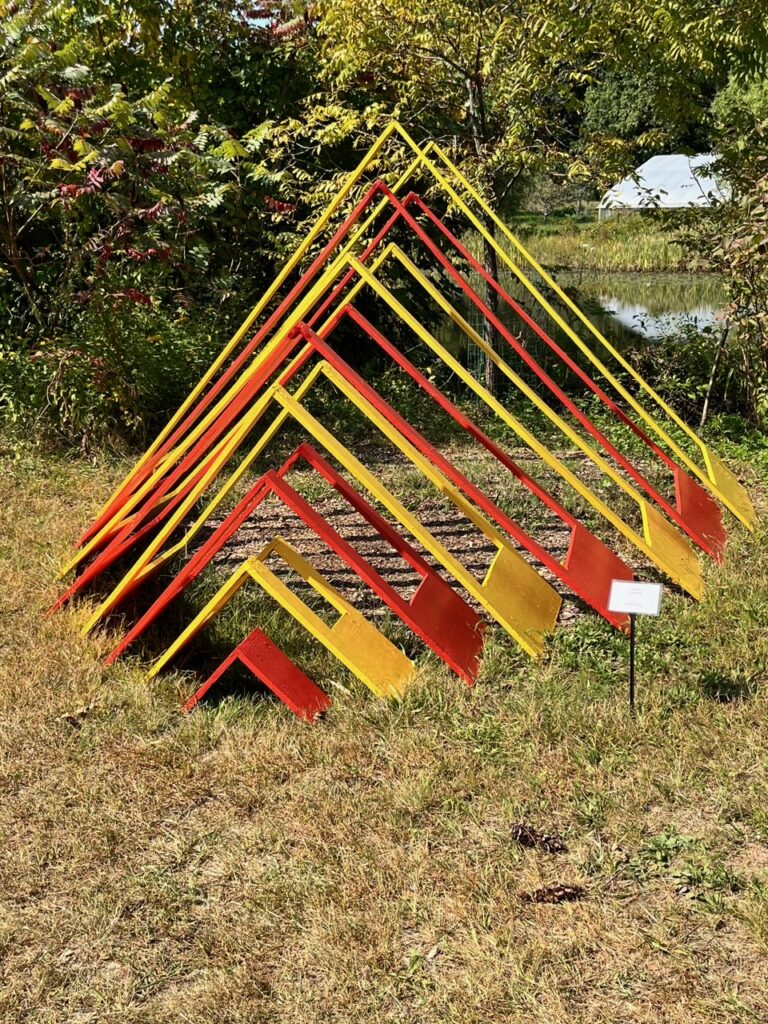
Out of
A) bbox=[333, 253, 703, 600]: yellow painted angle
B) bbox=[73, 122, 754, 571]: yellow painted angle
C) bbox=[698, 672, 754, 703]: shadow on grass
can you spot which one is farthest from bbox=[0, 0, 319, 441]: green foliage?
bbox=[698, 672, 754, 703]: shadow on grass

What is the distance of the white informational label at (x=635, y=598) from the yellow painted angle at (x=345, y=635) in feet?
2.88

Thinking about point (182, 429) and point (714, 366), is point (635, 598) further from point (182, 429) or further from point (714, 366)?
point (714, 366)

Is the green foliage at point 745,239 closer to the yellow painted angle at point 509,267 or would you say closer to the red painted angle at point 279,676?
the yellow painted angle at point 509,267

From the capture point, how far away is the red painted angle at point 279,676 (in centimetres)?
367

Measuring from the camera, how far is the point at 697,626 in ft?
14.1

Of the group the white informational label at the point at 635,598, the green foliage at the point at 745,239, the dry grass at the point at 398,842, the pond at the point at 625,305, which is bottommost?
the dry grass at the point at 398,842

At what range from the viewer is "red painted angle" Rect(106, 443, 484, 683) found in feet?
12.2

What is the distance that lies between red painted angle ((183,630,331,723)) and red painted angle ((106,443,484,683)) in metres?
0.35

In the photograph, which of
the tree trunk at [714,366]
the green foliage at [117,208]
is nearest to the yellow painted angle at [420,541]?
the green foliage at [117,208]

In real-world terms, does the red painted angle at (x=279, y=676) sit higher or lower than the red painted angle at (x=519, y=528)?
lower

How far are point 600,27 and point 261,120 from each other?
12.5 ft

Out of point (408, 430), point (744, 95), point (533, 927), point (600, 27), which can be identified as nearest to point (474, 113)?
point (600, 27)

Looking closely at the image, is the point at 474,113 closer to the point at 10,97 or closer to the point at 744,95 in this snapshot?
the point at 10,97

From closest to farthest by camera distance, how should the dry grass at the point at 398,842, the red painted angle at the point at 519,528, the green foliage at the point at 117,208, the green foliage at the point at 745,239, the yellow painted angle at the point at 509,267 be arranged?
the dry grass at the point at 398,842 < the red painted angle at the point at 519,528 < the yellow painted angle at the point at 509,267 < the green foliage at the point at 117,208 < the green foliage at the point at 745,239
